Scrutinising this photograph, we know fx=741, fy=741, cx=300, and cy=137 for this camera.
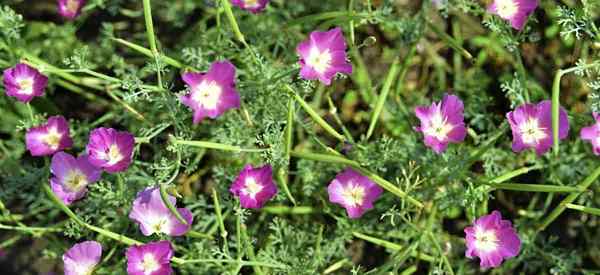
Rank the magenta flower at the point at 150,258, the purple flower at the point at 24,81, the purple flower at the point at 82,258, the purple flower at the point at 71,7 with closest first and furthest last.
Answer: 1. the magenta flower at the point at 150,258
2. the purple flower at the point at 82,258
3. the purple flower at the point at 24,81
4. the purple flower at the point at 71,7

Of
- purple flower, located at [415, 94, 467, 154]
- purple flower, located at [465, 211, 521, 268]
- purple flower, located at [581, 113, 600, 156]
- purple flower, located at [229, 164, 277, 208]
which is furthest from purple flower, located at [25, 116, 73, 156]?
purple flower, located at [581, 113, 600, 156]

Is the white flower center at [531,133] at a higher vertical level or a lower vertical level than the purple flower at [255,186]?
higher

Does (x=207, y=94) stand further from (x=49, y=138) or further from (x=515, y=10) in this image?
(x=515, y=10)

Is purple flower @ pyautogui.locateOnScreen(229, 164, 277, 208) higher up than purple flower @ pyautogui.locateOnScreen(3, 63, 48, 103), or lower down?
lower down

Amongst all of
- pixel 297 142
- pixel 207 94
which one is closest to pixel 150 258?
pixel 207 94

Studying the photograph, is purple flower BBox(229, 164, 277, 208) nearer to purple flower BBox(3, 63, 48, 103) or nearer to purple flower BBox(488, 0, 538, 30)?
purple flower BBox(3, 63, 48, 103)

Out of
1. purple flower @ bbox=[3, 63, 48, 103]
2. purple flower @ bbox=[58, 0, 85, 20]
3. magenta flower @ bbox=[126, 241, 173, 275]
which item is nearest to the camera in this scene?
magenta flower @ bbox=[126, 241, 173, 275]

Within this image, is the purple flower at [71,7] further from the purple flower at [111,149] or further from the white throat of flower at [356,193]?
the white throat of flower at [356,193]

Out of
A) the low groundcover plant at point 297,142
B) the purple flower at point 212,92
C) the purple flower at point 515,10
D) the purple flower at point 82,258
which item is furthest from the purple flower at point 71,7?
the purple flower at point 515,10
